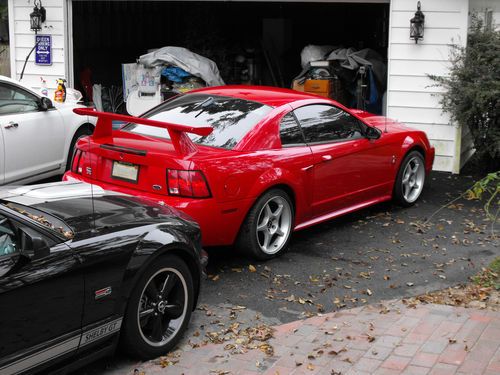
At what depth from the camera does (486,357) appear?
4449 millimetres

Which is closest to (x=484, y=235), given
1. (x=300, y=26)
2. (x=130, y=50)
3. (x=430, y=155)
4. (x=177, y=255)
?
(x=430, y=155)

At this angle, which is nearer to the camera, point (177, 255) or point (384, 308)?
point (177, 255)

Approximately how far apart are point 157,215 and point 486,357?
7.43 ft

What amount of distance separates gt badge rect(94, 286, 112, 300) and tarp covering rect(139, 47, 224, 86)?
9.59m

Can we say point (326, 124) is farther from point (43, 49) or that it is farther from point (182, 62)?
point (43, 49)

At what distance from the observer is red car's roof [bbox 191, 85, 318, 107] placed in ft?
22.9

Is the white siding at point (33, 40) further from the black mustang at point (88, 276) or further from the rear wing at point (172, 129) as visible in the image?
the black mustang at point (88, 276)

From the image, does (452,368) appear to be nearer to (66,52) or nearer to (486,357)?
(486,357)

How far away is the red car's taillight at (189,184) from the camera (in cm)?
583

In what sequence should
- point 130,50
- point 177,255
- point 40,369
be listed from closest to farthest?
1. point 40,369
2. point 177,255
3. point 130,50

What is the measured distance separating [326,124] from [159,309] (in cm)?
334

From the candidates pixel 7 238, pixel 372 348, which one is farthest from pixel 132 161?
pixel 372 348

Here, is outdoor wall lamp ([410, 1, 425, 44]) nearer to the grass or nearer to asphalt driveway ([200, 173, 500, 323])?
asphalt driveway ([200, 173, 500, 323])

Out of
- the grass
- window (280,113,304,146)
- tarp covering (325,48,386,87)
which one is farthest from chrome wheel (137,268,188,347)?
tarp covering (325,48,386,87)
